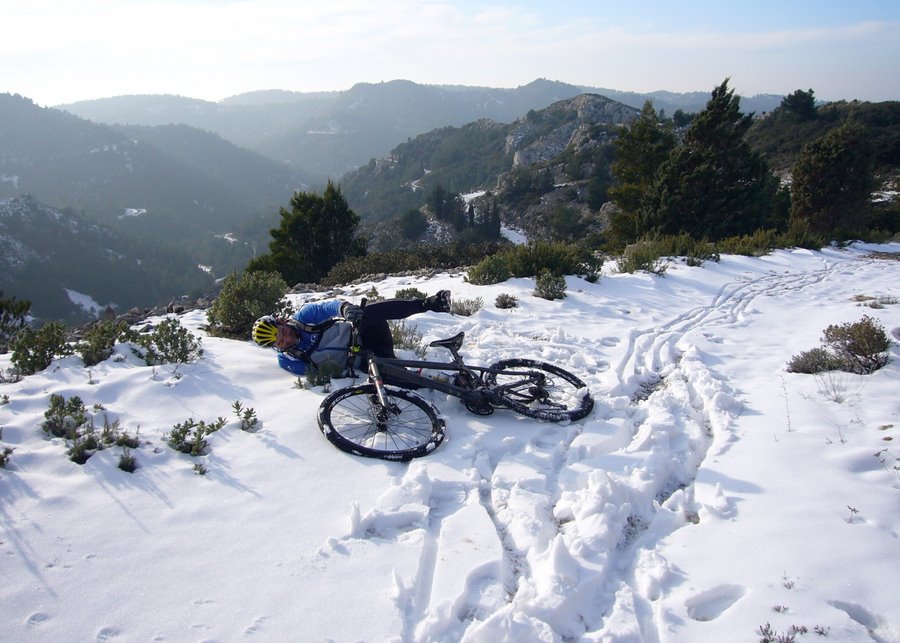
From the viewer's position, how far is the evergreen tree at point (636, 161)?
27.8 m

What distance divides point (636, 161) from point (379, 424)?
30.0 metres

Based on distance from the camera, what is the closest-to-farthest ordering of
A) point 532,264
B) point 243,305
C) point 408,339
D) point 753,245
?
point 408,339, point 243,305, point 532,264, point 753,245

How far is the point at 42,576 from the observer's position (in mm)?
2418

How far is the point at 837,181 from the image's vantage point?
931 inches

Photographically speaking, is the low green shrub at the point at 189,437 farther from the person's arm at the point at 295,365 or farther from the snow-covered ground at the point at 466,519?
the person's arm at the point at 295,365

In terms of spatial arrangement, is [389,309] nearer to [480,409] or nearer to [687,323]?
[480,409]

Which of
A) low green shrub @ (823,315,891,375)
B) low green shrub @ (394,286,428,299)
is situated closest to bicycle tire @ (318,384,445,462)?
low green shrub @ (394,286,428,299)

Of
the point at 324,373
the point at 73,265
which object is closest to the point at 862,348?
the point at 324,373

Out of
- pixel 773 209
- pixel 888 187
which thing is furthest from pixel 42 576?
pixel 888 187

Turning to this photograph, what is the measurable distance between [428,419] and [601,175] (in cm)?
6584

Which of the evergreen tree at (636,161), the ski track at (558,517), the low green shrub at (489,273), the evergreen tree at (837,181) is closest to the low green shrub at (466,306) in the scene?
the low green shrub at (489,273)

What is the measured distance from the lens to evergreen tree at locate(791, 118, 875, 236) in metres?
23.4

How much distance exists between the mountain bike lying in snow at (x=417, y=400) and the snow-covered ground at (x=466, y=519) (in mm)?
131

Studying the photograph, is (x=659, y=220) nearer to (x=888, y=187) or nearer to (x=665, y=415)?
(x=665, y=415)
